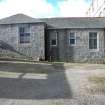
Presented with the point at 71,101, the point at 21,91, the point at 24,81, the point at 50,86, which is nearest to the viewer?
the point at 71,101

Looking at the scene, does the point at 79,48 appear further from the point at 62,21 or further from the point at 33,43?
the point at 33,43

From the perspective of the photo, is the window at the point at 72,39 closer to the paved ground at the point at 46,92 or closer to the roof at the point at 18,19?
the roof at the point at 18,19

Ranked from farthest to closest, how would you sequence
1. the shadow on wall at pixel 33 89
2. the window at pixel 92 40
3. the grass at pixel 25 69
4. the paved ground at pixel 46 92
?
the window at pixel 92 40
the grass at pixel 25 69
the shadow on wall at pixel 33 89
the paved ground at pixel 46 92

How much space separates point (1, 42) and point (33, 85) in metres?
15.2

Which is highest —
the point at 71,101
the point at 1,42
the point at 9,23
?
the point at 9,23

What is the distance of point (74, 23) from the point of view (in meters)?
25.2

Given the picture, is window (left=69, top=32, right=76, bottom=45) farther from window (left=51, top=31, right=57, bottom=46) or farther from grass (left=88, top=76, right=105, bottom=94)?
grass (left=88, top=76, right=105, bottom=94)

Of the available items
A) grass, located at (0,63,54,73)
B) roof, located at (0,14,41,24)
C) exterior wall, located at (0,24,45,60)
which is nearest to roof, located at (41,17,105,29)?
exterior wall, located at (0,24,45,60)

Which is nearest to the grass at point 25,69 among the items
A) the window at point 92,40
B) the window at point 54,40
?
the window at point 54,40

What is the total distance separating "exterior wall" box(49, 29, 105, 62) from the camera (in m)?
24.3

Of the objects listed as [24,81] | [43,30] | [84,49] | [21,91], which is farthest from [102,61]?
[21,91]

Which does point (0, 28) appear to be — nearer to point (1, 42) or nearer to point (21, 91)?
point (1, 42)

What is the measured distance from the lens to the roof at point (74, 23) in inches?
969

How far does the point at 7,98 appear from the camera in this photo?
7848 mm
